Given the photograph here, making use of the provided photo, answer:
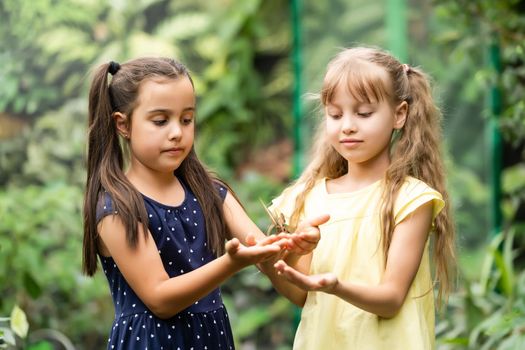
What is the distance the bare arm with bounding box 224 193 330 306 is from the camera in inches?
116

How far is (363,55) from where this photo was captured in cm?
318

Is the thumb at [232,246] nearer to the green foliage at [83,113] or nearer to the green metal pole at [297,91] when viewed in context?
the green foliage at [83,113]

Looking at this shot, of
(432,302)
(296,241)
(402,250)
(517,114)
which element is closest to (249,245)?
(296,241)

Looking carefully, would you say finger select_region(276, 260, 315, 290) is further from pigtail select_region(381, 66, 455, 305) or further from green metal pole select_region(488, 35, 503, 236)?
green metal pole select_region(488, 35, 503, 236)

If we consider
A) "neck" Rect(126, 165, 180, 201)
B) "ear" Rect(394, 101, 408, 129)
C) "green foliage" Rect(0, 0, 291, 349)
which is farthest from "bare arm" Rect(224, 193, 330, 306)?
"green foliage" Rect(0, 0, 291, 349)

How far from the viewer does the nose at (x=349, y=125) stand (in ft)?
10.1

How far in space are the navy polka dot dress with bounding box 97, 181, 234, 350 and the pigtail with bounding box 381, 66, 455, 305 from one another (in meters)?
0.62

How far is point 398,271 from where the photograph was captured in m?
3.04

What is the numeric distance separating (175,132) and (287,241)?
0.47 meters

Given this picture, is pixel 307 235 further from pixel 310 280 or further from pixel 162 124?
pixel 162 124

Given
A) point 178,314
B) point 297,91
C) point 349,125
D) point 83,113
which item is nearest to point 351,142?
point 349,125

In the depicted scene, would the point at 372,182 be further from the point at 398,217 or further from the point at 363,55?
the point at 363,55

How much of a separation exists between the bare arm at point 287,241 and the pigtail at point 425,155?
335 mm

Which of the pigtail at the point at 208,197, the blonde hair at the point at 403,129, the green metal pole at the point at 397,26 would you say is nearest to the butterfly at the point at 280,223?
the blonde hair at the point at 403,129
